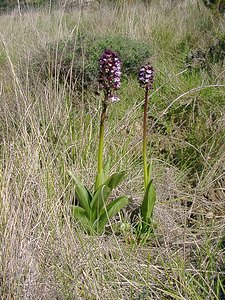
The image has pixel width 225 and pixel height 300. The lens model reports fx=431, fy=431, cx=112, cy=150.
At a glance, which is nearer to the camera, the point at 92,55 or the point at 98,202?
the point at 98,202

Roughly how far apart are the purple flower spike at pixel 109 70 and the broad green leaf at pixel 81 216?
56 cm

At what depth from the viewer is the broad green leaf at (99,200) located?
1864 mm

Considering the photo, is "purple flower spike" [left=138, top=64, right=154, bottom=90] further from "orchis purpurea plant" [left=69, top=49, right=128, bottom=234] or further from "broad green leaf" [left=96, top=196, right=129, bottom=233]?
"broad green leaf" [left=96, top=196, right=129, bottom=233]

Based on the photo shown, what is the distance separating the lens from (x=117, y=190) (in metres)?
2.30

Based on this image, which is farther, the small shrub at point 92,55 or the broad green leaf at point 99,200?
the small shrub at point 92,55

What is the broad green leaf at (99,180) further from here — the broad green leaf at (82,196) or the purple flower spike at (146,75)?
the purple flower spike at (146,75)

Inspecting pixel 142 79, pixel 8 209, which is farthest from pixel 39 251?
pixel 142 79

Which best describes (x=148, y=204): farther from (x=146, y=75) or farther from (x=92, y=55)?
(x=92, y=55)

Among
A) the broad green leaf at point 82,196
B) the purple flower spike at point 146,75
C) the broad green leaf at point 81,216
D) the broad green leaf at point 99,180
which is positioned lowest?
the broad green leaf at point 81,216

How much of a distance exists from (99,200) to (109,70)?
0.57 m

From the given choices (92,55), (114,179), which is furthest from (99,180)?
(92,55)

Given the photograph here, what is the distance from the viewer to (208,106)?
3.06 metres

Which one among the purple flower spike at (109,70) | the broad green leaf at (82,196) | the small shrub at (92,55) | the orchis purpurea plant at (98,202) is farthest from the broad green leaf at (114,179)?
the small shrub at (92,55)

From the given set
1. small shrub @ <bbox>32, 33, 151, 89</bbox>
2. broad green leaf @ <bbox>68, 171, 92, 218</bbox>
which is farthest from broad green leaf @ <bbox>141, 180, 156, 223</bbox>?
small shrub @ <bbox>32, 33, 151, 89</bbox>
